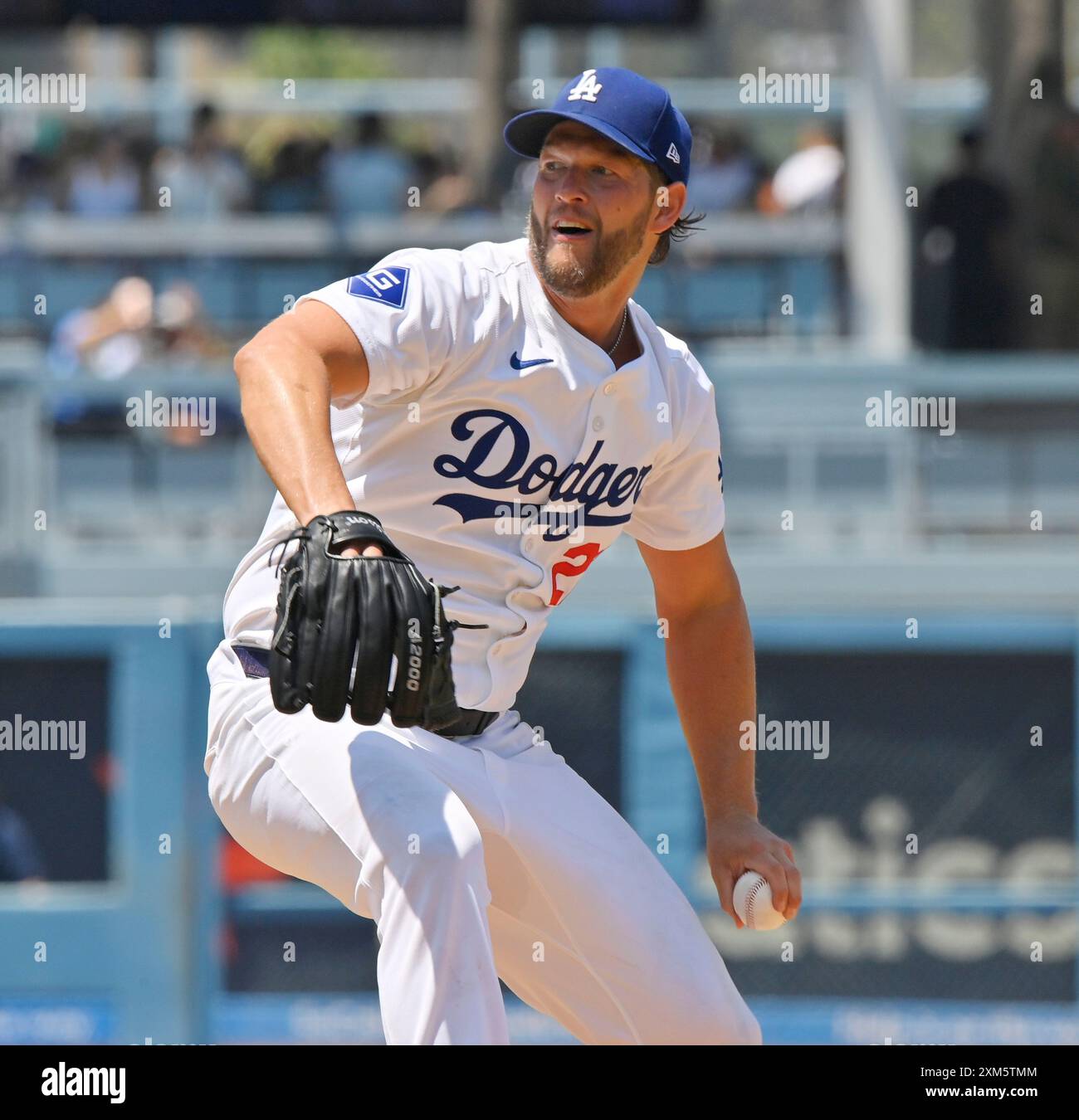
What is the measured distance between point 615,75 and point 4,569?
5.12 m

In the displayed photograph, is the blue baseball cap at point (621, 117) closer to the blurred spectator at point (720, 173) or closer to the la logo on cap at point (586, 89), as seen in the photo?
the la logo on cap at point (586, 89)

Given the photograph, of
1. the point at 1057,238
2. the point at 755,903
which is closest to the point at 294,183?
the point at 1057,238

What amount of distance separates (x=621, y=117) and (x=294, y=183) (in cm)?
795

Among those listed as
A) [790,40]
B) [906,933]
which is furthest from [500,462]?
[790,40]

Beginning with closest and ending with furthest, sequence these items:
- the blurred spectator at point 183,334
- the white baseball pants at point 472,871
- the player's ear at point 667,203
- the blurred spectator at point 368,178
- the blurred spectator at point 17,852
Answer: the white baseball pants at point 472,871 < the player's ear at point 667,203 < the blurred spectator at point 17,852 < the blurred spectator at point 183,334 < the blurred spectator at point 368,178

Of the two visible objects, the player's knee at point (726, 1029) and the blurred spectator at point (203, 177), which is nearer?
the player's knee at point (726, 1029)

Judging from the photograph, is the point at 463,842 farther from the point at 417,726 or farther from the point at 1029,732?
the point at 1029,732

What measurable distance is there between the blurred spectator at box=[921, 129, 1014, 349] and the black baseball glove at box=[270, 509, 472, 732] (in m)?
7.25

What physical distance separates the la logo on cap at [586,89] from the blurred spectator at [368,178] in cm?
723

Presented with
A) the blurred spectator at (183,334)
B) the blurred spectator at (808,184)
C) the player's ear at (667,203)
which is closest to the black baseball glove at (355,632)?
the player's ear at (667,203)

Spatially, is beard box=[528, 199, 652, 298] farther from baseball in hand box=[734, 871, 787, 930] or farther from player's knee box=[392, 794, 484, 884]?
baseball in hand box=[734, 871, 787, 930]

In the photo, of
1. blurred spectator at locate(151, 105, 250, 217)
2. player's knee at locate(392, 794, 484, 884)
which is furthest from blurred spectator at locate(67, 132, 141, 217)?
player's knee at locate(392, 794, 484, 884)

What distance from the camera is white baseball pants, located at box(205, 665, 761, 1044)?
2908mm

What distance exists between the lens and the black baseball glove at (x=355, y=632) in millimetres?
2797
